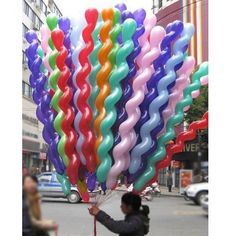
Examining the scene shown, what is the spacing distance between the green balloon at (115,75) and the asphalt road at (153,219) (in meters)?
0.31

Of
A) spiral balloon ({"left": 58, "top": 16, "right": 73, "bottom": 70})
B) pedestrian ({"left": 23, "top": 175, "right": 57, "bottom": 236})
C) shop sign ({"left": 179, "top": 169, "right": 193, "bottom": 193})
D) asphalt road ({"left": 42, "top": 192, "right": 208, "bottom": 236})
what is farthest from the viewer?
asphalt road ({"left": 42, "top": 192, "right": 208, "bottom": 236})

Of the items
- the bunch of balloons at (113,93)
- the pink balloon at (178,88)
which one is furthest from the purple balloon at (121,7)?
the pink balloon at (178,88)

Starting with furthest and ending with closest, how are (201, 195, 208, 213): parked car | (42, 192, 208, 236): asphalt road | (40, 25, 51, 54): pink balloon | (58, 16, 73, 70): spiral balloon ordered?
1. (42, 192, 208, 236): asphalt road
2. (40, 25, 51, 54): pink balloon
3. (58, 16, 73, 70): spiral balloon
4. (201, 195, 208, 213): parked car

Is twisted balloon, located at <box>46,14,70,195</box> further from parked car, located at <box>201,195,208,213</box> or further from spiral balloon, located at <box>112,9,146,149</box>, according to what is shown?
parked car, located at <box>201,195,208,213</box>

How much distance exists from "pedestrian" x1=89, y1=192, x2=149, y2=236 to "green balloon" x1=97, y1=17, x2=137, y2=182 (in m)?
0.16

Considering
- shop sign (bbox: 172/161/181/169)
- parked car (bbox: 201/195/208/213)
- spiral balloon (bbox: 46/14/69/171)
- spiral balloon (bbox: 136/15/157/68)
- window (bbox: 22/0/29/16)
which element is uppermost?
window (bbox: 22/0/29/16)

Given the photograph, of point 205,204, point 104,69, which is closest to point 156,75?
Answer: point 104,69

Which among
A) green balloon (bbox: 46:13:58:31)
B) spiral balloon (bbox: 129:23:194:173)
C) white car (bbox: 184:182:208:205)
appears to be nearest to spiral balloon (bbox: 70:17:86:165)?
green balloon (bbox: 46:13:58:31)

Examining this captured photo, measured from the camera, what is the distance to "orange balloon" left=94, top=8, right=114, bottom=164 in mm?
1902

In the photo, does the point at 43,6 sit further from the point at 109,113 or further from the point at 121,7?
the point at 109,113

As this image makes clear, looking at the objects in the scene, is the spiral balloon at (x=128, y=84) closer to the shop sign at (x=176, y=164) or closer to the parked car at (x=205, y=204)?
the shop sign at (x=176, y=164)

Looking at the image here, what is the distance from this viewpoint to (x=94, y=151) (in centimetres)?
196

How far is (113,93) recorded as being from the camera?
6.23 feet
